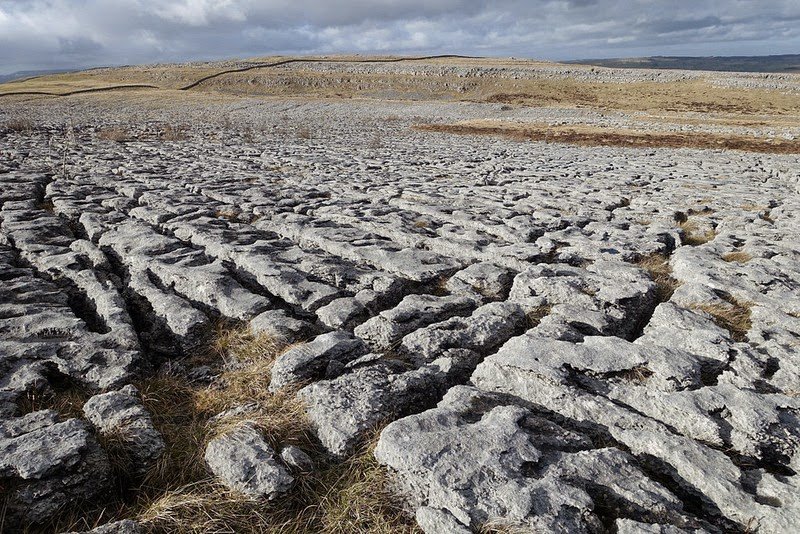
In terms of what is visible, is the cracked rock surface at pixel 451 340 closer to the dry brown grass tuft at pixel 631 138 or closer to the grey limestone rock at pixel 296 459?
A: the grey limestone rock at pixel 296 459

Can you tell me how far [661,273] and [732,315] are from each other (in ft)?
4.32

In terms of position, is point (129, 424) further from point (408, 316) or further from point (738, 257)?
point (738, 257)

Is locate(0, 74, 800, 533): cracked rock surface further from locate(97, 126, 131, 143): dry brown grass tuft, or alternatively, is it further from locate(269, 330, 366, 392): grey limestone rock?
locate(97, 126, 131, 143): dry brown grass tuft

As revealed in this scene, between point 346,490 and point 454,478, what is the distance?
62cm

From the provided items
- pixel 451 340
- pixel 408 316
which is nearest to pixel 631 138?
pixel 408 316

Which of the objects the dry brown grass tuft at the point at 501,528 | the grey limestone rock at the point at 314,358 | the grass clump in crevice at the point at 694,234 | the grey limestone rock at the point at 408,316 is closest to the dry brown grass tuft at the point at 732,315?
the grey limestone rock at the point at 408,316

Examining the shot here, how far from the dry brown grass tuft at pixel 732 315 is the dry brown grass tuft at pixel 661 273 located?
452mm

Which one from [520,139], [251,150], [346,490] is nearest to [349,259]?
[346,490]

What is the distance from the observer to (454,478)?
9.44 ft

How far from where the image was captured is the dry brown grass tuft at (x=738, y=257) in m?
6.88

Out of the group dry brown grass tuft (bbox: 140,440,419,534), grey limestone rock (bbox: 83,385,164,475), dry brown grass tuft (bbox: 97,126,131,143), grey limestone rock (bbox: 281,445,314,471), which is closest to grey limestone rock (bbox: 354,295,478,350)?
grey limestone rock (bbox: 281,445,314,471)

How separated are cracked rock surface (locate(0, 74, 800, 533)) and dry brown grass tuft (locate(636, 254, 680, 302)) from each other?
1.9 inches

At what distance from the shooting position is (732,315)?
5.12 m

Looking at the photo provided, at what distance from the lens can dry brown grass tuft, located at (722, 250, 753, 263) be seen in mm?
6875
